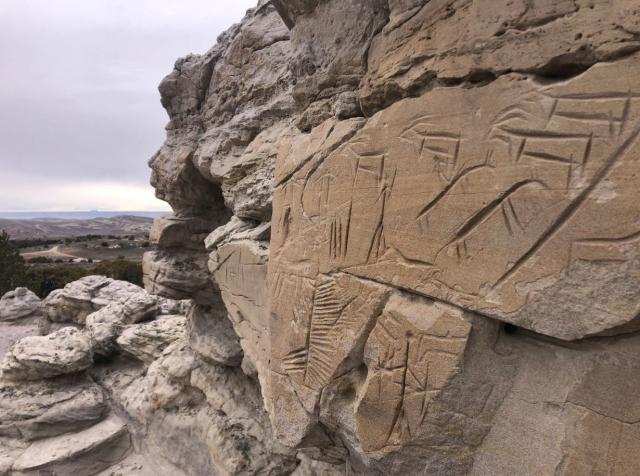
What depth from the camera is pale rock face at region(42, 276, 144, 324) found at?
11.5 m

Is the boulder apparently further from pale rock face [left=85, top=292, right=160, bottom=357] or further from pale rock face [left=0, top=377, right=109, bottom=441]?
pale rock face [left=85, top=292, right=160, bottom=357]

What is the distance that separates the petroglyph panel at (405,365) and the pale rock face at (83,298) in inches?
402

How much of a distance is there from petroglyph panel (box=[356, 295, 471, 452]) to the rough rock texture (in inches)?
0.5

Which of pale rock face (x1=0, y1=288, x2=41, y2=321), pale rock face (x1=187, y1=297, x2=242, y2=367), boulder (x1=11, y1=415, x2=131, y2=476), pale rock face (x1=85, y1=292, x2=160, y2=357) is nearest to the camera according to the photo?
pale rock face (x1=187, y1=297, x2=242, y2=367)

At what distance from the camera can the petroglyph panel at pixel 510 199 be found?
180 centimetres

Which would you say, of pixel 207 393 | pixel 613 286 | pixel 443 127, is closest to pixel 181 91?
pixel 207 393

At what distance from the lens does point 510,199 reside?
210cm

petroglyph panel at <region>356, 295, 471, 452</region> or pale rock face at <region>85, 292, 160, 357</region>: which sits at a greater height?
petroglyph panel at <region>356, 295, 471, 452</region>

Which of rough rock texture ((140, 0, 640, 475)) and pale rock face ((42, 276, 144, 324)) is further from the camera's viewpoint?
pale rock face ((42, 276, 144, 324))

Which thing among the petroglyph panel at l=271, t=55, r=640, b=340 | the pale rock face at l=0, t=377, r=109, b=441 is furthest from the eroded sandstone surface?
the pale rock face at l=0, t=377, r=109, b=441

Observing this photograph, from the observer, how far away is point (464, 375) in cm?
238

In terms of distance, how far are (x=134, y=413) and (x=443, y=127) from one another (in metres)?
7.96

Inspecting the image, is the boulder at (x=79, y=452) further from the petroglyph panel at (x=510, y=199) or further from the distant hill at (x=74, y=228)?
the distant hill at (x=74, y=228)

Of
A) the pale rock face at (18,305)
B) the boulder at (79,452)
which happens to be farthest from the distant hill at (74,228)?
the boulder at (79,452)
